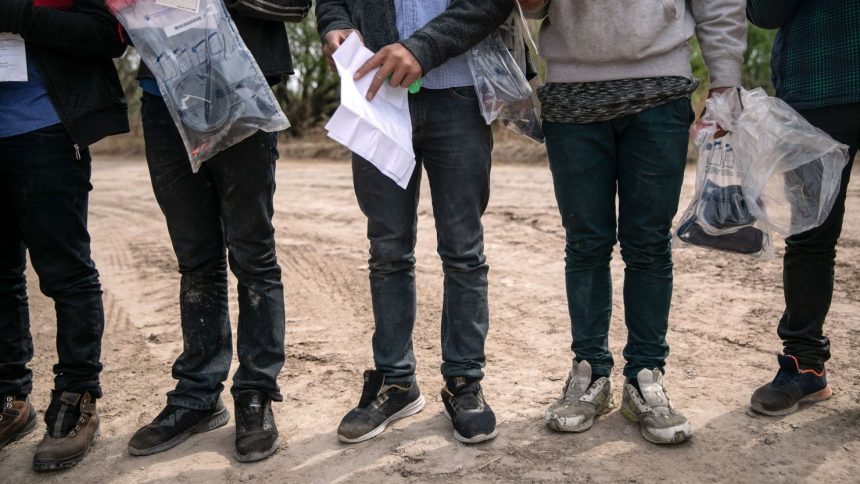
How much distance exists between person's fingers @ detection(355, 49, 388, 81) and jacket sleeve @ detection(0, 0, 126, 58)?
2.66ft

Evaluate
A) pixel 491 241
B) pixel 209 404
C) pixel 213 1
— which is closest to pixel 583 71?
pixel 213 1

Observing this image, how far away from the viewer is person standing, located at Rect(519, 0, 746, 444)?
256cm

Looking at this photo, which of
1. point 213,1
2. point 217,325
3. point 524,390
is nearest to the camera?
point 213,1

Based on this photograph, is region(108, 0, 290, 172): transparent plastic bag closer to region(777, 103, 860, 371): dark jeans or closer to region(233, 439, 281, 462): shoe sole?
region(233, 439, 281, 462): shoe sole

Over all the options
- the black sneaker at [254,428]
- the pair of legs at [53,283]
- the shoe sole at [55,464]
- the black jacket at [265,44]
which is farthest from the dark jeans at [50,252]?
the black sneaker at [254,428]

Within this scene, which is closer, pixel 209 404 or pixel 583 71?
pixel 583 71

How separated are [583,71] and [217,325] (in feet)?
5.04

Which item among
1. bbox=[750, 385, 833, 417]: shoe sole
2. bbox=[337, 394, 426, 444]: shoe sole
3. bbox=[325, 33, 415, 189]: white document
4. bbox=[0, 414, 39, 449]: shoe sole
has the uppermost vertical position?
bbox=[325, 33, 415, 189]: white document

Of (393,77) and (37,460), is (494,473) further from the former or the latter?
(37,460)

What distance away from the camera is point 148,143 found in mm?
2729

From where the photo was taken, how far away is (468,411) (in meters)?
2.74

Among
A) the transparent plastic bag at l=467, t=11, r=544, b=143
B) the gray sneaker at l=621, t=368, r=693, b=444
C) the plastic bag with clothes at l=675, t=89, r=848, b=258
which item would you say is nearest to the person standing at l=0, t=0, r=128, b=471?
the transparent plastic bag at l=467, t=11, r=544, b=143

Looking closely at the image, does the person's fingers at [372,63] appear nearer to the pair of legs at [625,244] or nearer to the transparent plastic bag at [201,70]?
the transparent plastic bag at [201,70]

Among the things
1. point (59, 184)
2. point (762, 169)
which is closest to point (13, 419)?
point (59, 184)
